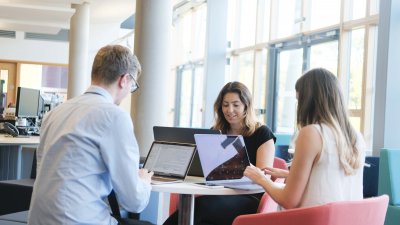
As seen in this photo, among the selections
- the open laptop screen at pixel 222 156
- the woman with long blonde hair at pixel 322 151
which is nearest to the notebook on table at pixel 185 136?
the open laptop screen at pixel 222 156

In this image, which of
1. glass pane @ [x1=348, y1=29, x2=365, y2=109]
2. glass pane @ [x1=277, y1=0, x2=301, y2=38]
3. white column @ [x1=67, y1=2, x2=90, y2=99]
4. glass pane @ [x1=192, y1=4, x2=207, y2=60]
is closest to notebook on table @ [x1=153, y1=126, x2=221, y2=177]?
glass pane @ [x1=348, y1=29, x2=365, y2=109]

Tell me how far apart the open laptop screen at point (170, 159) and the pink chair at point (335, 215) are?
0.61 metres

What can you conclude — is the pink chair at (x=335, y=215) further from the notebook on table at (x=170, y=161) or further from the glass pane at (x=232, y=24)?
the glass pane at (x=232, y=24)

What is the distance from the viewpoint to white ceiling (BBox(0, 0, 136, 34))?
10352mm

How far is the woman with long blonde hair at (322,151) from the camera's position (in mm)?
2195

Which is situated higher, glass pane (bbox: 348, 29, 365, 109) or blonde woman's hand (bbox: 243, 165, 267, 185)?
glass pane (bbox: 348, 29, 365, 109)

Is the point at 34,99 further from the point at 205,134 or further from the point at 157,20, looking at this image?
the point at 205,134

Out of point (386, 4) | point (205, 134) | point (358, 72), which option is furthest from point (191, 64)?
point (205, 134)

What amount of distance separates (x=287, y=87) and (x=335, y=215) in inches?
260

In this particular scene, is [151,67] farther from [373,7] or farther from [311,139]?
[311,139]

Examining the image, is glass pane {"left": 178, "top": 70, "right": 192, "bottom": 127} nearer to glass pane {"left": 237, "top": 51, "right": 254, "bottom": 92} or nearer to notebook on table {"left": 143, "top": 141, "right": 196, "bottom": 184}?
glass pane {"left": 237, "top": 51, "right": 254, "bottom": 92}

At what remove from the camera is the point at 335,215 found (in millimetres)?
1961

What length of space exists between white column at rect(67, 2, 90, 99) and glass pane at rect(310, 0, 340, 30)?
5524 millimetres

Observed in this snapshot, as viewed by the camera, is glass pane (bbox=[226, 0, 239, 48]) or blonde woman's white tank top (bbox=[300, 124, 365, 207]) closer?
blonde woman's white tank top (bbox=[300, 124, 365, 207])
